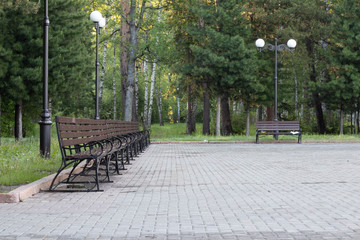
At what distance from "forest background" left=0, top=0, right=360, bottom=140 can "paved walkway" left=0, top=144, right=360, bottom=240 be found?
42.4 ft

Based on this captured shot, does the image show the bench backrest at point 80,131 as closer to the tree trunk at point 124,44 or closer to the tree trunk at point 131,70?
the tree trunk at point 131,70

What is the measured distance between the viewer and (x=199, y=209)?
20.1 feet

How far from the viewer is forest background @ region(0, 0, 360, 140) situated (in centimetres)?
2292

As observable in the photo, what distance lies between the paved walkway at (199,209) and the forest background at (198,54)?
1293 cm

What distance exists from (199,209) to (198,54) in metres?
23.9

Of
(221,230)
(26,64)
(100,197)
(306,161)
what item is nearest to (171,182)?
(100,197)

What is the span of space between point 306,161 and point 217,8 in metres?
18.0

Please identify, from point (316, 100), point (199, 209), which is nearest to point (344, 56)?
point (316, 100)

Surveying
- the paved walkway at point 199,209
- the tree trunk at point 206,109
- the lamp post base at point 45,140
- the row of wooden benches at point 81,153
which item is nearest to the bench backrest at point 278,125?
the tree trunk at point 206,109

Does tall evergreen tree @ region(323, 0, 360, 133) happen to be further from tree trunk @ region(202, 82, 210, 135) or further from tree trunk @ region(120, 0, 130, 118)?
tree trunk @ region(120, 0, 130, 118)

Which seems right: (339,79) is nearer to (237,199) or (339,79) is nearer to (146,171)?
(146,171)

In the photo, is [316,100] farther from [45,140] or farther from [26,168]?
[26,168]

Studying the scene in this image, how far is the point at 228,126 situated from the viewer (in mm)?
33562

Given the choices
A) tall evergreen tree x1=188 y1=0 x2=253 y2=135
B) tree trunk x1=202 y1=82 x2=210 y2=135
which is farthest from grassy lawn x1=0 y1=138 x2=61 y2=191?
tree trunk x1=202 y1=82 x2=210 y2=135
